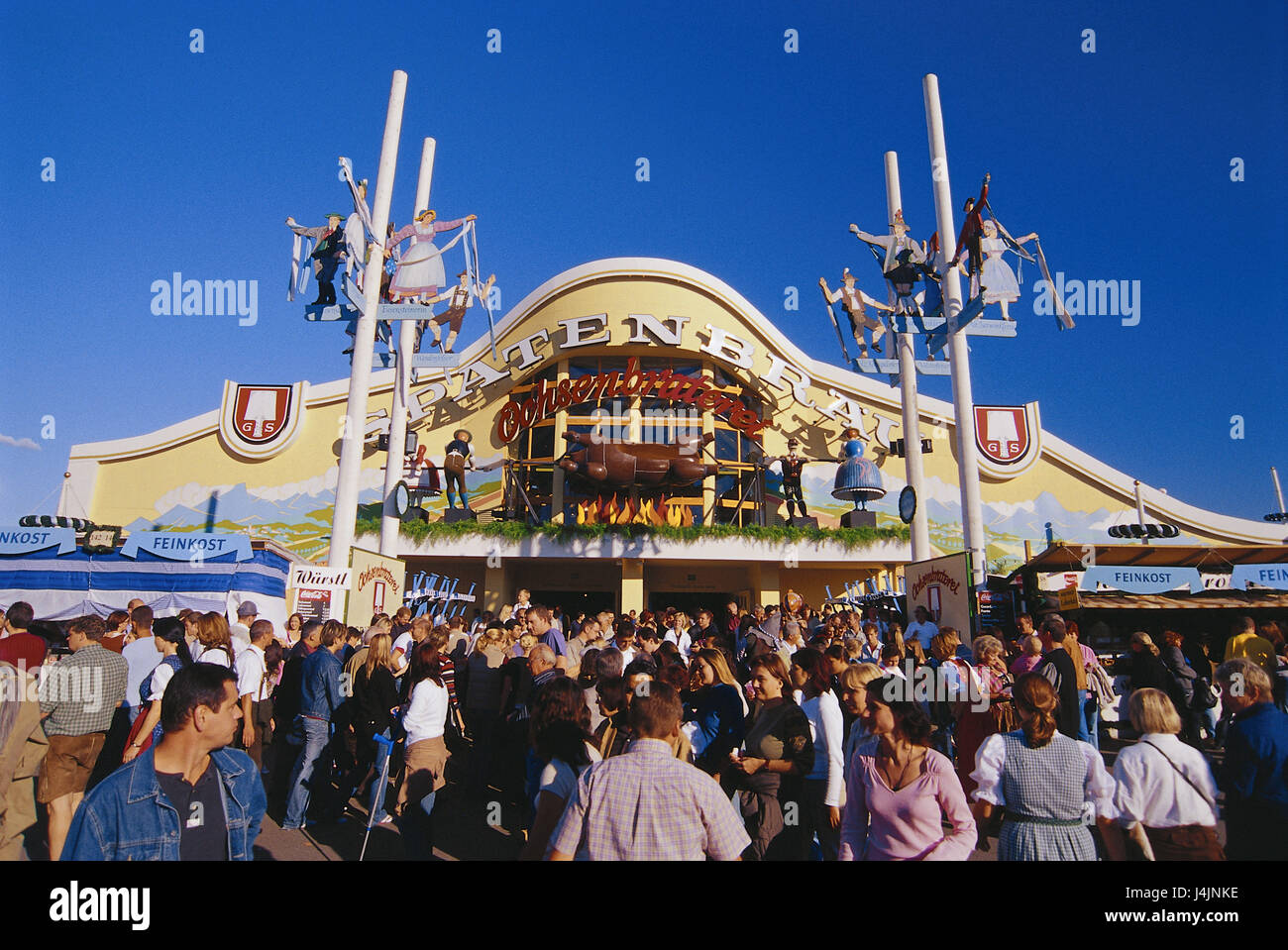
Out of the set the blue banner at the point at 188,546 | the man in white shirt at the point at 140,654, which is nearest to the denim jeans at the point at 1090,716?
the man in white shirt at the point at 140,654

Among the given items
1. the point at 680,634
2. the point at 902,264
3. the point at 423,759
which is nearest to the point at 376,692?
the point at 423,759

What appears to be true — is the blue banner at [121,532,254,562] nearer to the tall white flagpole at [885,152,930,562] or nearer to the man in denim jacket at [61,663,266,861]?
the man in denim jacket at [61,663,266,861]

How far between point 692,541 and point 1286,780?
17.4 metres

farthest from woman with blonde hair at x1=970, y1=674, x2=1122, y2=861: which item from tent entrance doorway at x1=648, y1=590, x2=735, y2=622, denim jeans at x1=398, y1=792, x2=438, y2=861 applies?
tent entrance doorway at x1=648, y1=590, x2=735, y2=622

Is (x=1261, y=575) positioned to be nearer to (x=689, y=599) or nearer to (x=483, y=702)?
(x=483, y=702)

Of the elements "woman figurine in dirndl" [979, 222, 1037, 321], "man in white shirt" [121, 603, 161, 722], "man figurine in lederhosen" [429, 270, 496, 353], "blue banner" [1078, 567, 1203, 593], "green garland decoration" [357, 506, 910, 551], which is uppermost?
"man figurine in lederhosen" [429, 270, 496, 353]

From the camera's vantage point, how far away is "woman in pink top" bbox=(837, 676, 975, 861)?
3463 mm

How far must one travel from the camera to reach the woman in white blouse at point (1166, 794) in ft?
11.9

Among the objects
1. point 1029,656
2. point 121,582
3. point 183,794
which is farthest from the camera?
point 121,582

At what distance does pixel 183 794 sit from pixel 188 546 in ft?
40.6

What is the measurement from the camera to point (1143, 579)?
43.2ft

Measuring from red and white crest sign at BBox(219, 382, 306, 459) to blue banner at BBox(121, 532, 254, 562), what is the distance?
11831mm

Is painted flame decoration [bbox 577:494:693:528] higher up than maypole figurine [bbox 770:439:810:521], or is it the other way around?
maypole figurine [bbox 770:439:810:521]
